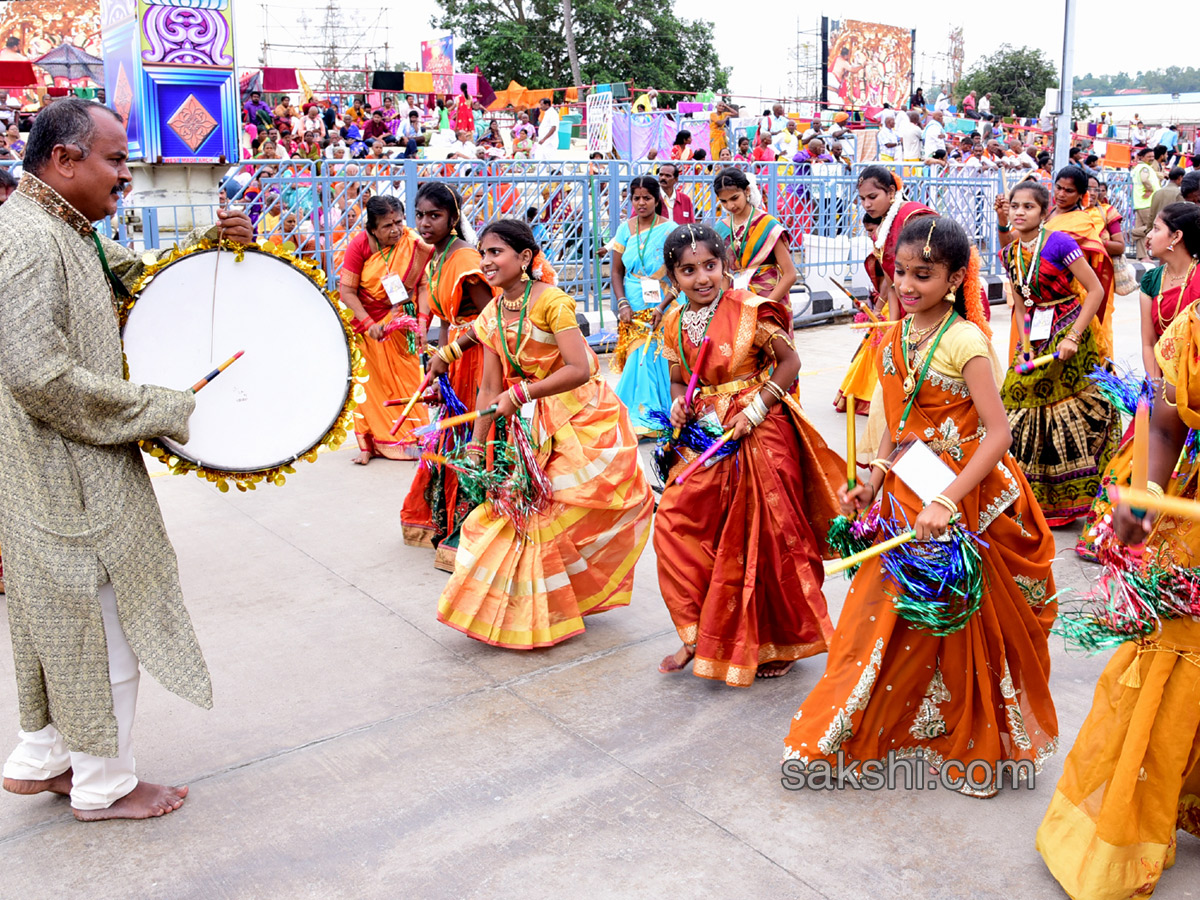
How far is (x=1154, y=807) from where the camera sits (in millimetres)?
2633

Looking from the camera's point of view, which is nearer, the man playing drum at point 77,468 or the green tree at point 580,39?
the man playing drum at point 77,468

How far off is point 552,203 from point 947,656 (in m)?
9.19

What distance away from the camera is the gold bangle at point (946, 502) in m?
2.92

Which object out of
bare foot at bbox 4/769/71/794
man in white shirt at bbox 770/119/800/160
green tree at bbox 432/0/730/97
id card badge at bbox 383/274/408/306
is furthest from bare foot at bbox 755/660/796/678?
green tree at bbox 432/0/730/97

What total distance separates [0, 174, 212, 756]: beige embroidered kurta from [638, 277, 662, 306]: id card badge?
16.7 ft

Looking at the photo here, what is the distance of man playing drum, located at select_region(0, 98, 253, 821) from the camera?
8.96 feet

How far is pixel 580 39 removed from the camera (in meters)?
42.2

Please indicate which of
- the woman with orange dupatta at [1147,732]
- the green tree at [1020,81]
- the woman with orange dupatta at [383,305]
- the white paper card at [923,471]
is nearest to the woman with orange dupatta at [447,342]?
the woman with orange dupatta at [383,305]

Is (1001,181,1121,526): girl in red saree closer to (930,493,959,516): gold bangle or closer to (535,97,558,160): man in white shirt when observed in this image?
(930,493,959,516): gold bangle

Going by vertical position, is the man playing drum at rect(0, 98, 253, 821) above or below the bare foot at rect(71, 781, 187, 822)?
above

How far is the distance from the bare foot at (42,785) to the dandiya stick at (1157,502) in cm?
291

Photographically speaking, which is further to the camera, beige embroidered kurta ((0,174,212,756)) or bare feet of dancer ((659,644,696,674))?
bare feet of dancer ((659,644,696,674))

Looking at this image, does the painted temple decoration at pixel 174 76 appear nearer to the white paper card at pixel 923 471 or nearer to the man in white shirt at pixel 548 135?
the white paper card at pixel 923 471

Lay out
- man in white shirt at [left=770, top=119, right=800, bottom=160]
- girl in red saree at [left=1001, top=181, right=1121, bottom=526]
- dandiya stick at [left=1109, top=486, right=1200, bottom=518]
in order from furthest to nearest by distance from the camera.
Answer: man in white shirt at [left=770, top=119, right=800, bottom=160], girl in red saree at [left=1001, top=181, right=1121, bottom=526], dandiya stick at [left=1109, top=486, right=1200, bottom=518]
